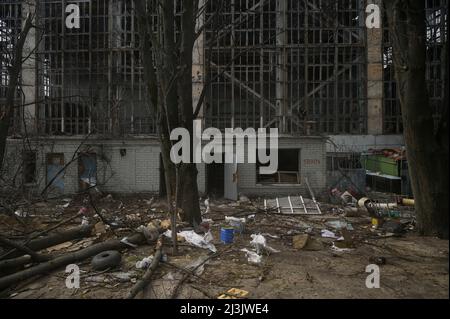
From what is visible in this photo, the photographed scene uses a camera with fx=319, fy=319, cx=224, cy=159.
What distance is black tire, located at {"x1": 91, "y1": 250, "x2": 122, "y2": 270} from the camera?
4.80m

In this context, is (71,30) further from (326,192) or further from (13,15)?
(326,192)

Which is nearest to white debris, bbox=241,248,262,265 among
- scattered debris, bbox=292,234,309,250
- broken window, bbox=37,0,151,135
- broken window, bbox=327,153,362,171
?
scattered debris, bbox=292,234,309,250

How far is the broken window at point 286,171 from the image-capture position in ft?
45.3

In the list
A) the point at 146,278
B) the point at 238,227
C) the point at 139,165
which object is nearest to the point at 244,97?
the point at 139,165

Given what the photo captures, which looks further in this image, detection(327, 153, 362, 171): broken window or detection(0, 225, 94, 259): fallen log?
detection(327, 153, 362, 171): broken window

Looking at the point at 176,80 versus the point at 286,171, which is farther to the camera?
the point at 286,171

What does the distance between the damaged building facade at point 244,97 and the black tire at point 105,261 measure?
8.51 m

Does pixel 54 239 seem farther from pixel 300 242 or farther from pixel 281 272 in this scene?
pixel 300 242

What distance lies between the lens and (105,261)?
4.82m

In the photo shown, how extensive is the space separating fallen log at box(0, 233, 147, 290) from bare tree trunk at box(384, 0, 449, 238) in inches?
220

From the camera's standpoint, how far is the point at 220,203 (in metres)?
12.5

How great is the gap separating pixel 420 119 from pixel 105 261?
6229mm

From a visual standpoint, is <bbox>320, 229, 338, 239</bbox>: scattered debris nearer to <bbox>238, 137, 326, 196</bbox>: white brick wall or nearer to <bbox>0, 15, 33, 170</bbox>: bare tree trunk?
<bbox>238, 137, 326, 196</bbox>: white brick wall
